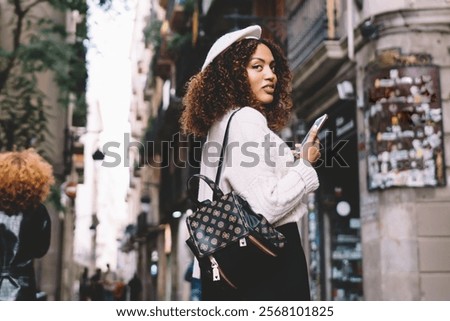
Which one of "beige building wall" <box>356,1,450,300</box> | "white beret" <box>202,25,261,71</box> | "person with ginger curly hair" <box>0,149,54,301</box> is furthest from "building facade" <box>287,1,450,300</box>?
"white beret" <box>202,25,261,71</box>

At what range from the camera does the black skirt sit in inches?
98.7

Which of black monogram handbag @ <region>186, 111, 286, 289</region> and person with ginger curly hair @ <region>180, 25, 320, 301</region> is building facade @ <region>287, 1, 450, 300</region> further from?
black monogram handbag @ <region>186, 111, 286, 289</region>

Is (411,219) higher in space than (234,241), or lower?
higher

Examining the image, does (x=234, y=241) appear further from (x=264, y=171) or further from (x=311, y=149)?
(x=311, y=149)

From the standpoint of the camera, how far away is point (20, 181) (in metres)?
4.23

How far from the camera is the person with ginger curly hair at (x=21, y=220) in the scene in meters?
4.23

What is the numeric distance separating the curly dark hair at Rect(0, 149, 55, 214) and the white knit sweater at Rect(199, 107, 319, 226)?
6.17ft

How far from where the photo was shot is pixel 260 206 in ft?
8.09

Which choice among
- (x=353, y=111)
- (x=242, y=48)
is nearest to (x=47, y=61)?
(x=353, y=111)

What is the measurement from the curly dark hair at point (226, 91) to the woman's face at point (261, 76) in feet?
0.05

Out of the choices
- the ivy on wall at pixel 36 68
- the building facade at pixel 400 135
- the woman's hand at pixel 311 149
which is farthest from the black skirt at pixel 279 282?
the ivy on wall at pixel 36 68

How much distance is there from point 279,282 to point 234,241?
0.67ft

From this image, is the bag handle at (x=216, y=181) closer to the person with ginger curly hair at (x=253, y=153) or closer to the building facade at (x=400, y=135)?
the person with ginger curly hair at (x=253, y=153)

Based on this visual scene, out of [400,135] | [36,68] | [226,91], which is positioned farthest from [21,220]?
[400,135]
